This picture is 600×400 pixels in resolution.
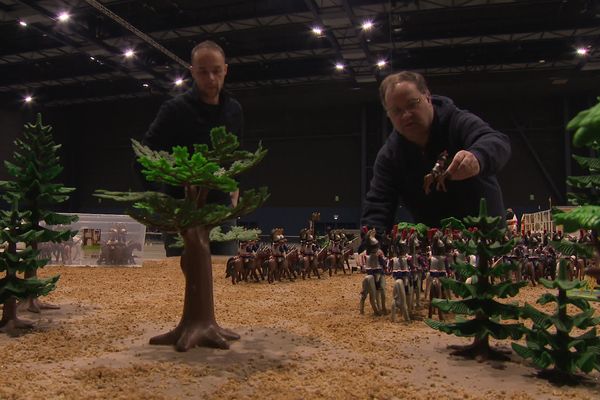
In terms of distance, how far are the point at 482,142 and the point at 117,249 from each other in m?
9.18

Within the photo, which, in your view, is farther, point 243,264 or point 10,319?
point 243,264

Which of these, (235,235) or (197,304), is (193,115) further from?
(197,304)

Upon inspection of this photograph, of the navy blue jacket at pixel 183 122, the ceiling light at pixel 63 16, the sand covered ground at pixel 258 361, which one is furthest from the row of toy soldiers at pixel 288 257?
the ceiling light at pixel 63 16

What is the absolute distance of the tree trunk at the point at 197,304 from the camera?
4535 millimetres

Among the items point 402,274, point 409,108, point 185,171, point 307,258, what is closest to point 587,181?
point 409,108

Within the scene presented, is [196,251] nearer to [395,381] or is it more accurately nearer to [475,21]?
[395,381]

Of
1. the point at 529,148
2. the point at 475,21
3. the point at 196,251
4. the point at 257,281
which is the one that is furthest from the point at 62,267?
the point at 529,148

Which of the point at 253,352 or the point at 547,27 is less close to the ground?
the point at 547,27

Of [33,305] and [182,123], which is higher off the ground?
[182,123]

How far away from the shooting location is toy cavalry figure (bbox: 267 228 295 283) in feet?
31.3

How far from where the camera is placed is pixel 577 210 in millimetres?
2764

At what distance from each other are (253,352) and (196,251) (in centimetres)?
109

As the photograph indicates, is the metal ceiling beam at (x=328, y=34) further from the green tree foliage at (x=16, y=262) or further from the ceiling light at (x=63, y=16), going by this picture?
the green tree foliage at (x=16, y=262)

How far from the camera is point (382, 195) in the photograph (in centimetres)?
530
